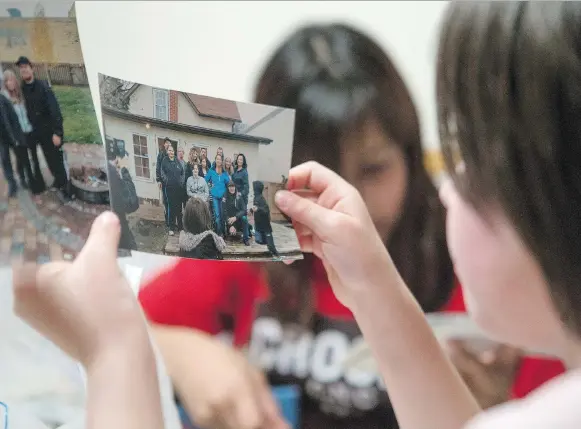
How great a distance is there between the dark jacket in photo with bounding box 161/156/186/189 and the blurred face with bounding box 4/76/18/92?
4.8 inches

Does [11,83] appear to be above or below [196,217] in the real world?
above

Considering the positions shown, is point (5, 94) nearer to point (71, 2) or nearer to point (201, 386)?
point (71, 2)

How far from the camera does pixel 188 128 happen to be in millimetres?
479

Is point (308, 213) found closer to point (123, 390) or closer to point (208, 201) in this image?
point (208, 201)

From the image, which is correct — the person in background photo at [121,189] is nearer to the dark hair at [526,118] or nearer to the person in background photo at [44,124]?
the person in background photo at [44,124]

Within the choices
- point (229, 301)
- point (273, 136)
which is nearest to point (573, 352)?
point (273, 136)

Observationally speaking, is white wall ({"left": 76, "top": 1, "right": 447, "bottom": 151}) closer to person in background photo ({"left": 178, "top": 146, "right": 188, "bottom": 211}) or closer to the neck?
person in background photo ({"left": 178, "top": 146, "right": 188, "bottom": 211})

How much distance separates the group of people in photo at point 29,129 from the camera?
43 centimetres

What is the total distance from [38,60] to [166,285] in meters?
0.35

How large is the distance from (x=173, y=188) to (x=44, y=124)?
4.3 inches

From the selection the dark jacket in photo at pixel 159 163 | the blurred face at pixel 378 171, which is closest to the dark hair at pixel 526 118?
the dark jacket in photo at pixel 159 163

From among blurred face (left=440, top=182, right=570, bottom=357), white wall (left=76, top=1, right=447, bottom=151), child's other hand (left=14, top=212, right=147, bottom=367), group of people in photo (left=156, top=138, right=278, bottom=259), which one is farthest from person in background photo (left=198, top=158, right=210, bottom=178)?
white wall (left=76, top=1, right=447, bottom=151)

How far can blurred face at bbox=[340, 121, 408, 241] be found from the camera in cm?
78

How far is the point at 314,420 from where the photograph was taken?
0.78m
